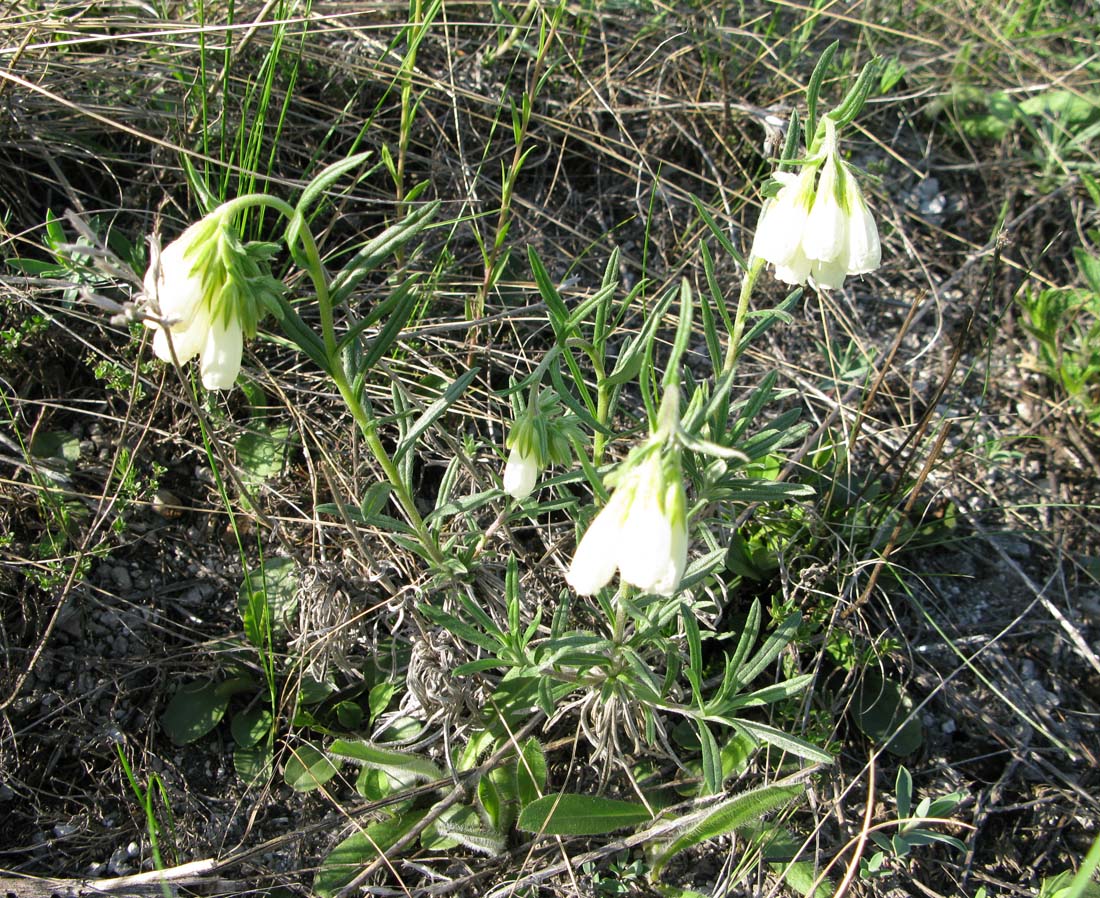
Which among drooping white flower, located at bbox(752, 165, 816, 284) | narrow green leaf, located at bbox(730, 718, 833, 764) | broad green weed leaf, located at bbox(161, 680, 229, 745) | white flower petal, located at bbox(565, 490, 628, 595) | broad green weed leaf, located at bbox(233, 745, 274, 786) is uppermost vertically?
drooping white flower, located at bbox(752, 165, 816, 284)

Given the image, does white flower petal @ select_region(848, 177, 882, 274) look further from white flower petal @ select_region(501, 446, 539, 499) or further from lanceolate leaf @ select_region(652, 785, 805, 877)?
lanceolate leaf @ select_region(652, 785, 805, 877)

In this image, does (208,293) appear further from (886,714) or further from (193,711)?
(886,714)

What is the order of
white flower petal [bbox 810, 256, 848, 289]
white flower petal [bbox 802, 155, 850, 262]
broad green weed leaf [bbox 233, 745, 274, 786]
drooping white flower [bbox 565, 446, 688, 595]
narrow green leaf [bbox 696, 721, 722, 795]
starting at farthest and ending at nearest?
broad green weed leaf [bbox 233, 745, 274, 786]
narrow green leaf [bbox 696, 721, 722, 795]
white flower petal [bbox 810, 256, 848, 289]
white flower petal [bbox 802, 155, 850, 262]
drooping white flower [bbox 565, 446, 688, 595]

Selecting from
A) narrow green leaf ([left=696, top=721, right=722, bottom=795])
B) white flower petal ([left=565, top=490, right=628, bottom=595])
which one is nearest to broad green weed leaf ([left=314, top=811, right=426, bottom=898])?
narrow green leaf ([left=696, top=721, right=722, bottom=795])

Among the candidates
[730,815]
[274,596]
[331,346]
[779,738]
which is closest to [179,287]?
[331,346]

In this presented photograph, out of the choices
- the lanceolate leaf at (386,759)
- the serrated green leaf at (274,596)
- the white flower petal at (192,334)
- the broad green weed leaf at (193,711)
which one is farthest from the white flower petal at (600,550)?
the broad green weed leaf at (193,711)

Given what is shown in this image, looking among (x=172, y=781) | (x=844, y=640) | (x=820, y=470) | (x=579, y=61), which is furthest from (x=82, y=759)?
(x=579, y=61)

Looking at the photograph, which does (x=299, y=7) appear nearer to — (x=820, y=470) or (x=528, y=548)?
(x=528, y=548)
